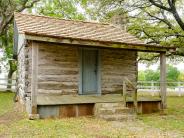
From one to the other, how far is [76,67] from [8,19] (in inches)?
512

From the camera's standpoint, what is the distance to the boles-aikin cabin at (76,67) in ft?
37.9

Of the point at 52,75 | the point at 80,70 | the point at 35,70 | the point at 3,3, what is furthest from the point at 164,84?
the point at 3,3

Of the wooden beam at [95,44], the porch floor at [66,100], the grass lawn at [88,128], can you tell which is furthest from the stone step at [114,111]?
the wooden beam at [95,44]

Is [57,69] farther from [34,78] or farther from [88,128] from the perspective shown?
[88,128]

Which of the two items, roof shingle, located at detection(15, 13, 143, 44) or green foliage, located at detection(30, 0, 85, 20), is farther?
green foliage, located at detection(30, 0, 85, 20)

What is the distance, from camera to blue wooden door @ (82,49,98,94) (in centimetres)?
1380

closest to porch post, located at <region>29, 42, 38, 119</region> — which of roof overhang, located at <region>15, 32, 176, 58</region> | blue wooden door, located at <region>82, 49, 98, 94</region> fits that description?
roof overhang, located at <region>15, 32, 176, 58</region>

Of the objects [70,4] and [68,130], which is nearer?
[68,130]

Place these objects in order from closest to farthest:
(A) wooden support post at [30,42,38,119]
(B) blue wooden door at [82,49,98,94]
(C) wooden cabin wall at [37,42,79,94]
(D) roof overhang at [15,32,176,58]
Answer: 1. (D) roof overhang at [15,32,176,58]
2. (A) wooden support post at [30,42,38,119]
3. (C) wooden cabin wall at [37,42,79,94]
4. (B) blue wooden door at [82,49,98,94]

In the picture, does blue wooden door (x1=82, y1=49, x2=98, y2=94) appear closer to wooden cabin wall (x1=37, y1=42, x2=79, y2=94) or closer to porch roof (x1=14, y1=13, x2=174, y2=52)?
wooden cabin wall (x1=37, y1=42, x2=79, y2=94)

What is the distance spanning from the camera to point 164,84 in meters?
13.3

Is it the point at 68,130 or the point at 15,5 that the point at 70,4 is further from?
the point at 68,130

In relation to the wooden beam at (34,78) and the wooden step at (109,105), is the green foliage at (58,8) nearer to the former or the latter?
the wooden step at (109,105)

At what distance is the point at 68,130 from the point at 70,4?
20548mm
